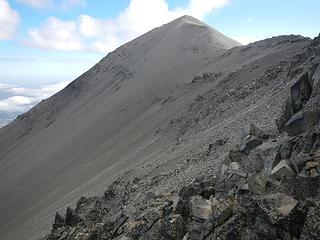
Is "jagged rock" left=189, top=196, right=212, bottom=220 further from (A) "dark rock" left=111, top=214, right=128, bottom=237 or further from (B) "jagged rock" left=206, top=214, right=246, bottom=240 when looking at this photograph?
(A) "dark rock" left=111, top=214, right=128, bottom=237

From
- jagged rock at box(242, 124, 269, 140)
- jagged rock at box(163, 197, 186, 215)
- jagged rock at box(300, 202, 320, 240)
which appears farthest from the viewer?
jagged rock at box(242, 124, 269, 140)

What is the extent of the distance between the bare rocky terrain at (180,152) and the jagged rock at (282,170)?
0.04 metres

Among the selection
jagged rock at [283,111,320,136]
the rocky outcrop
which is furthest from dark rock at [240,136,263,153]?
jagged rock at [283,111,320,136]

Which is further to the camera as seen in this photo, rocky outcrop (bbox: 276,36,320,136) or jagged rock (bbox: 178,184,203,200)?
jagged rock (bbox: 178,184,203,200)

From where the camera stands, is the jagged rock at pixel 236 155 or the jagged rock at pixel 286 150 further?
the jagged rock at pixel 236 155

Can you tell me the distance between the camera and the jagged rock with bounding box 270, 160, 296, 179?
825cm

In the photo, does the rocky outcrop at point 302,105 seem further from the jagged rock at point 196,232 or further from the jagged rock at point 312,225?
the jagged rock at point 196,232

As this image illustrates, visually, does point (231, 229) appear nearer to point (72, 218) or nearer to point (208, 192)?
point (208, 192)

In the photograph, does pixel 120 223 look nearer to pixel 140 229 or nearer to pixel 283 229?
pixel 140 229

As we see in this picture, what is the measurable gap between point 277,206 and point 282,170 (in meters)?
1.92

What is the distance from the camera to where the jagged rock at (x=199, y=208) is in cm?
900

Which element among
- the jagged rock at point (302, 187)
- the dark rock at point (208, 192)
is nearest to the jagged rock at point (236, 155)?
the dark rock at point (208, 192)

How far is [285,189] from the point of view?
24.8 ft

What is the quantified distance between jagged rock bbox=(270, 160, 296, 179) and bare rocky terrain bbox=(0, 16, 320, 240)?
4 cm
